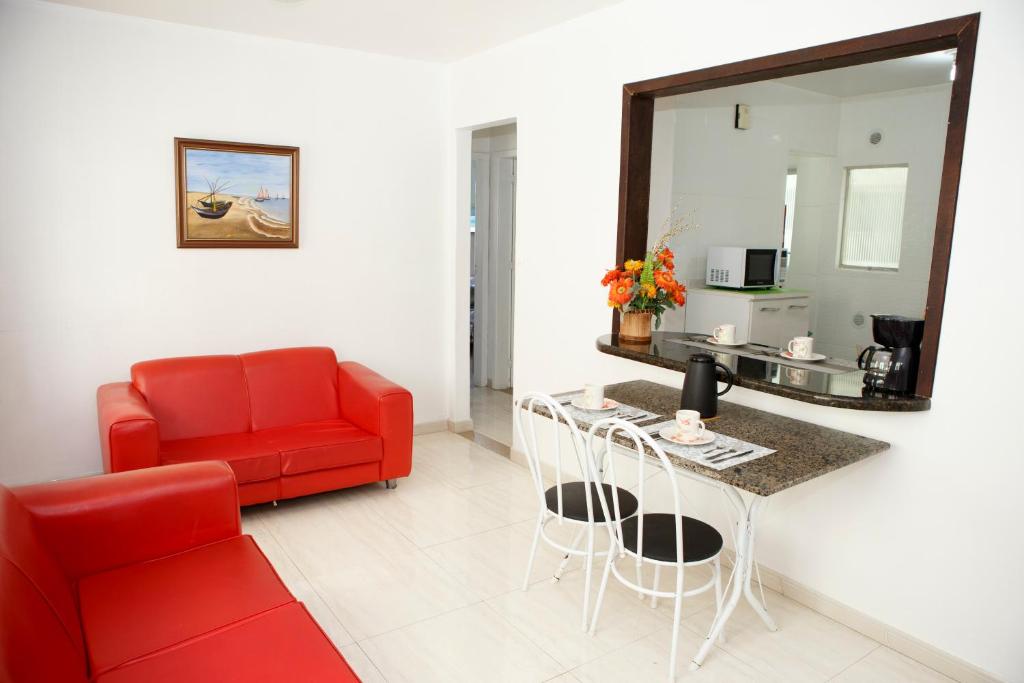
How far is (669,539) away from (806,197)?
4790mm

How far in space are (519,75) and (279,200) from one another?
172 cm

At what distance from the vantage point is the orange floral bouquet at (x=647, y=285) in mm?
3453

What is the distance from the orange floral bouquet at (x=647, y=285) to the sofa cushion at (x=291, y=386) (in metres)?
1.94

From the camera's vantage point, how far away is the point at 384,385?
411 centimetres

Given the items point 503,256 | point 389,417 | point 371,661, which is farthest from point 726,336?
point 503,256

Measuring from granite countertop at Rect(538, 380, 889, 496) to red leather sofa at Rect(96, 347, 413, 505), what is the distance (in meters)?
1.46

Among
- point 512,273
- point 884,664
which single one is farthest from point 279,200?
point 884,664

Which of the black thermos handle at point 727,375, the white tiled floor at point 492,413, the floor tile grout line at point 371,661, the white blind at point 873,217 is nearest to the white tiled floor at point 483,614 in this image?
the floor tile grout line at point 371,661

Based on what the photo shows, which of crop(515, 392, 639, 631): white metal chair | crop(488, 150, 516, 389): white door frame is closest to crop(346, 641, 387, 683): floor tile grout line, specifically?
crop(515, 392, 639, 631): white metal chair

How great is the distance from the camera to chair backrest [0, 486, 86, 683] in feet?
4.77

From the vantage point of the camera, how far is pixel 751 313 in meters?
4.65

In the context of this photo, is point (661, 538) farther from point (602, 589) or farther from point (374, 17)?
point (374, 17)

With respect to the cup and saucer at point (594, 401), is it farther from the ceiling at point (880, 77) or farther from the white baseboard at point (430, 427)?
the ceiling at point (880, 77)

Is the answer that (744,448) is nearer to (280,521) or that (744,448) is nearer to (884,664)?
(884,664)
